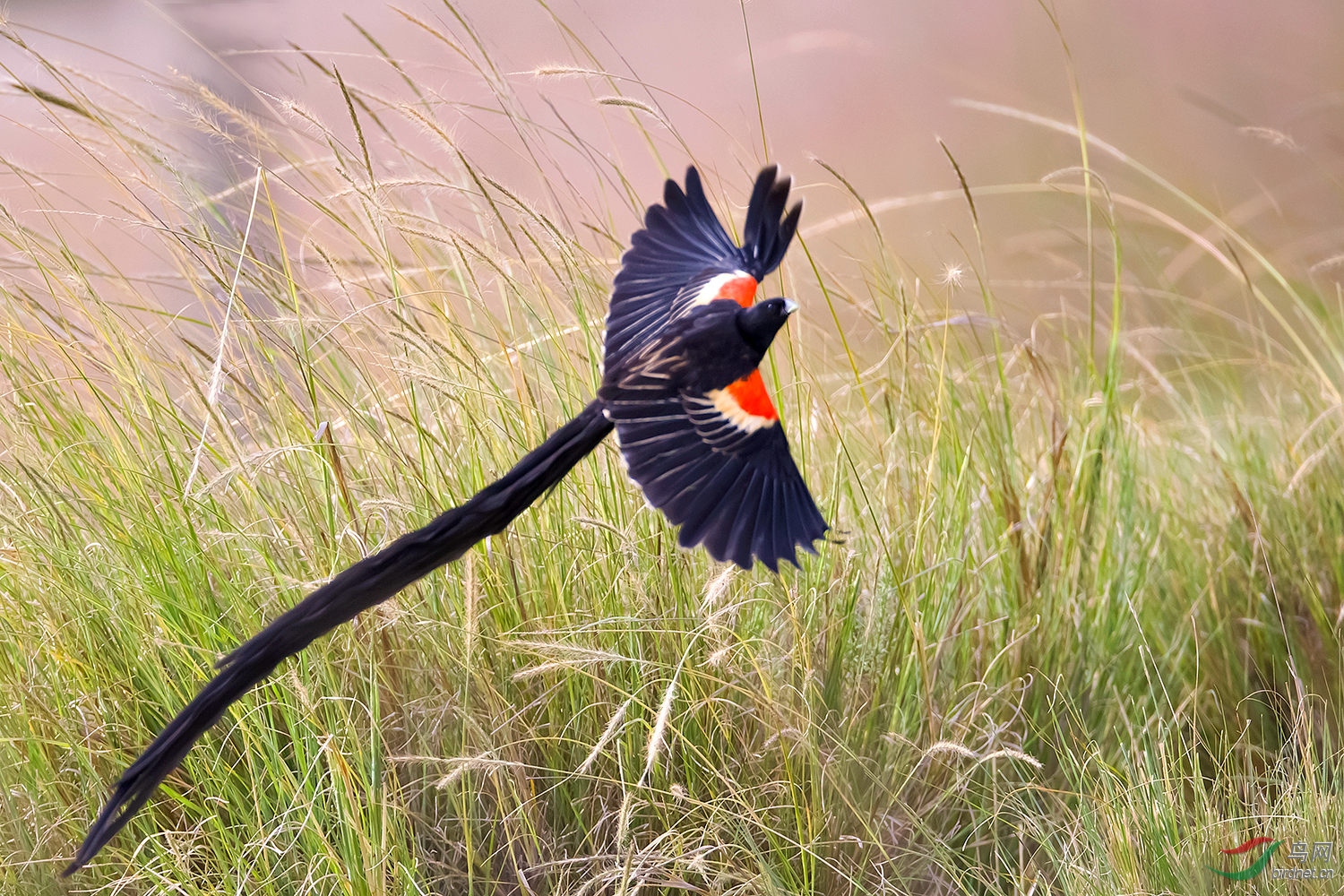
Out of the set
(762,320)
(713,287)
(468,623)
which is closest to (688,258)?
(713,287)

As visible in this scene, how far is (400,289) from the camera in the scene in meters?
1.04

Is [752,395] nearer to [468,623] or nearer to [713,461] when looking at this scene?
[713,461]

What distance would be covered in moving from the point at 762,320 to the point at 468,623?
1.18 feet

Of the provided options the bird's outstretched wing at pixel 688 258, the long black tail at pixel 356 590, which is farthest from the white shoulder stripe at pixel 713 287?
the long black tail at pixel 356 590

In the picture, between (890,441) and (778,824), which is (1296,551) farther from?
(778,824)

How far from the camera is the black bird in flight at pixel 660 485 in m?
0.64

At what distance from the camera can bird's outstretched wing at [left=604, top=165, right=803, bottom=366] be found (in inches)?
29.3

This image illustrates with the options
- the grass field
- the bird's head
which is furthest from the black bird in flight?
the grass field

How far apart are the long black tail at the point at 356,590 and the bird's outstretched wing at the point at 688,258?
0.38 feet

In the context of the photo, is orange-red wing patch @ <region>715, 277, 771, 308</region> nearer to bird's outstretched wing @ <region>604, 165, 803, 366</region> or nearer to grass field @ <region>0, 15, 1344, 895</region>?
bird's outstretched wing @ <region>604, 165, 803, 366</region>

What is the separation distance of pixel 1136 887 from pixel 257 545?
817 mm

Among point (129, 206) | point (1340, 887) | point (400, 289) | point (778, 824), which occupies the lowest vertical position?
point (1340, 887)

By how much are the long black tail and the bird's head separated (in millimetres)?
109

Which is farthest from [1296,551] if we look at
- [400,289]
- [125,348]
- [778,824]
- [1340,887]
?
[125,348]
